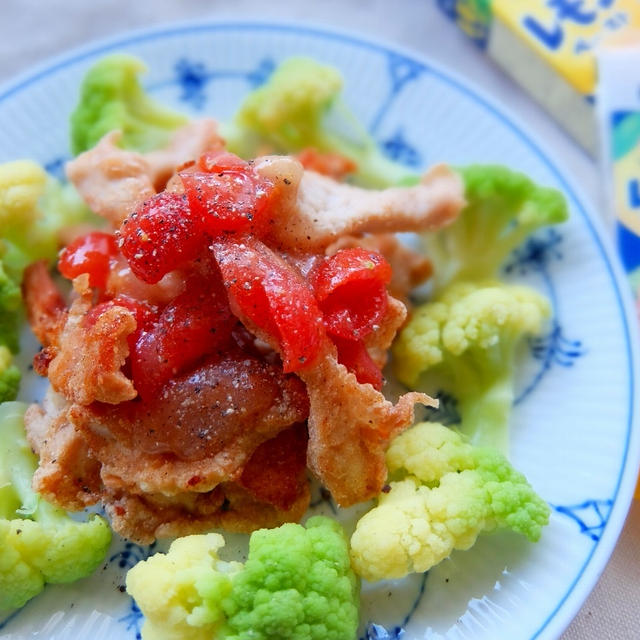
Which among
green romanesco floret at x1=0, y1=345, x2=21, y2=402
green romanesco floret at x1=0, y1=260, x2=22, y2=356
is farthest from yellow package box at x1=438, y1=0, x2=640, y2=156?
green romanesco floret at x1=0, y1=345, x2=21, y2=402

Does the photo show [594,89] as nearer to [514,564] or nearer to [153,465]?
[514,564]

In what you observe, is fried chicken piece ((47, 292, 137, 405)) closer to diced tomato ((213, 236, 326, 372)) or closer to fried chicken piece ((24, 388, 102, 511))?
fried chicken piece ((24, 388, 102, 511))

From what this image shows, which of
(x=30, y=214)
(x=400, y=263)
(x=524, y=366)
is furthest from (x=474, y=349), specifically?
(x=30, y=214)

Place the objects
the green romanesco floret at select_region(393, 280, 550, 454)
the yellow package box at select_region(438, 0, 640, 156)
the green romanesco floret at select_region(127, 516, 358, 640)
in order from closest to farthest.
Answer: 1. the green romanesco floret at select_region(127, 516, 358, 640)
2. the green romanesco floret at select_region(393, 280, 550, 454)
3. the yellow package box at select_region(438, 0, 640, 156)

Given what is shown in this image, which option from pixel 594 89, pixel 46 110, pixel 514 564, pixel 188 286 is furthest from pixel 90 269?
pixel 594 89

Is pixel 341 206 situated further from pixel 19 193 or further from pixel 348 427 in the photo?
pixel 19 193
